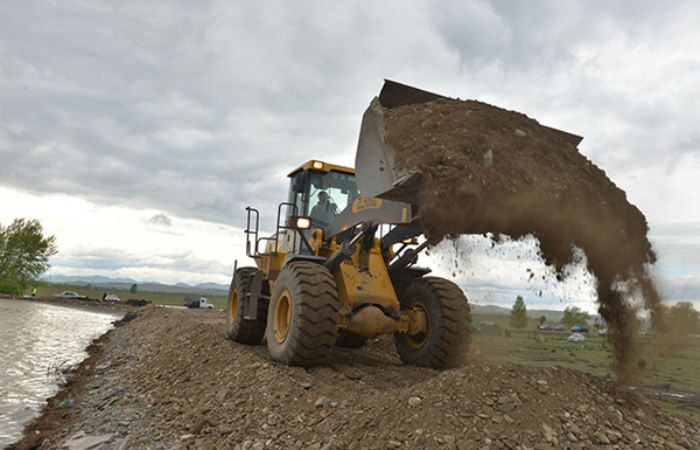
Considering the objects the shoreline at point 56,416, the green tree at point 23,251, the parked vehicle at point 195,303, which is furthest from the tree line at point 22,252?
the shoreline at point 56,416

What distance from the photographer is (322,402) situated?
186 inches

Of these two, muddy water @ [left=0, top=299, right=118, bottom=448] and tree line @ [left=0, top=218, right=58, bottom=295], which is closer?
muddy water @ [left=0, top=299, right=118, bottom=448]

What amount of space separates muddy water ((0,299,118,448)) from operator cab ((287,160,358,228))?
540 centimetres

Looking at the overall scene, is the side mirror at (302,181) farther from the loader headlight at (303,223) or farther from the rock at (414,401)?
the rock at (414,401)

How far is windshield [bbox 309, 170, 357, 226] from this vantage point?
8.12 metres

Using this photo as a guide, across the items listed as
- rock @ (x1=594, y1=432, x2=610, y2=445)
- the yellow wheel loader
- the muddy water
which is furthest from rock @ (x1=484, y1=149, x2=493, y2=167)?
the muddy water

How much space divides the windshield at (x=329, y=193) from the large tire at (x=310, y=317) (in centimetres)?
204

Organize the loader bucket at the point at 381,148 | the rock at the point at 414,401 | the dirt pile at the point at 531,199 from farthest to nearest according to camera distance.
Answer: the loader bucket at the point at 381,148 → the dirt pile at the point at 531,199 → the rock at the point at 414,401

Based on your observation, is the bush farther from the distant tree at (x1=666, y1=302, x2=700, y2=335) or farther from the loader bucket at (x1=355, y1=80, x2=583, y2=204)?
the distant tree at (x1=666, y1=302, x2=700, y2=335)

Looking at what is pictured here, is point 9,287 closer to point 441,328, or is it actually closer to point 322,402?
point 441,328

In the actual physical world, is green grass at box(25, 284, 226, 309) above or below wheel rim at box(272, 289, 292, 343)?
below

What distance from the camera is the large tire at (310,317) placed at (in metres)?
5.66

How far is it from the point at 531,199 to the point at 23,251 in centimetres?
5586

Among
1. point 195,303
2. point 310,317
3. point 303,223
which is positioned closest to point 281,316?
point 310,317
